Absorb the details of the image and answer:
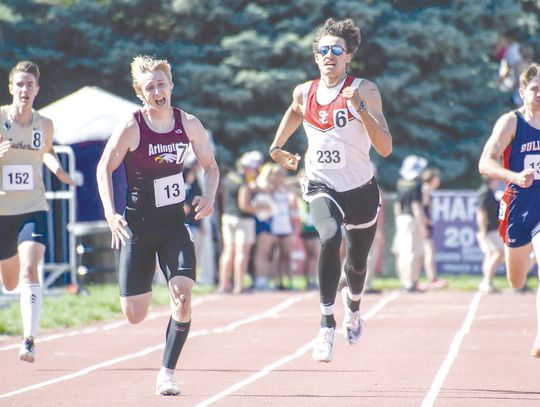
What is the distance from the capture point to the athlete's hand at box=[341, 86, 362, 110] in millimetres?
9477

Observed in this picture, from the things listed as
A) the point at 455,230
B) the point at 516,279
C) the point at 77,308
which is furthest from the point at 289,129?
the point at 455,230

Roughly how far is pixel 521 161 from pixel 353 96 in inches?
61.1

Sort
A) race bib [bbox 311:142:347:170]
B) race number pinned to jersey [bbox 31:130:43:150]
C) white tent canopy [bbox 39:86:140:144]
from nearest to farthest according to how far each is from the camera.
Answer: race bib [bbox 311:142:347:170] < race number pinned to jersey [bbox 31:130:43:150] < white tent canopy [bbox 39:86:140:144]

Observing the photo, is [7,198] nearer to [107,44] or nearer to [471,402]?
[471,402]

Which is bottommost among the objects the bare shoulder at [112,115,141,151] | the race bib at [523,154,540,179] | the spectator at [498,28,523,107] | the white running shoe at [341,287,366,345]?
the white running shoe at [341,287,366,345]

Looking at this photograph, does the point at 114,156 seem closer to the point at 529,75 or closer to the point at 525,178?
the point at 525,178

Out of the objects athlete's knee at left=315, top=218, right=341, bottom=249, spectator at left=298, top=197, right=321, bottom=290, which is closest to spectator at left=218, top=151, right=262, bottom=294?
spectator at left=298, top=197, right=321, bottom=290

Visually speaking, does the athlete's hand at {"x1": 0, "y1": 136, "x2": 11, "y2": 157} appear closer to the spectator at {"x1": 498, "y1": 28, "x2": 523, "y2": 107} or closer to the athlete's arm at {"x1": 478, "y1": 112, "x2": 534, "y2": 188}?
the athlete's arm at {"x1": 478, "y1": 112, "x2": 534, "y2": 188}

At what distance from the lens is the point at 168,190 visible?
372 inches

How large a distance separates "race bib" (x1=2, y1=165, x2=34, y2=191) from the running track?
4.98 feet

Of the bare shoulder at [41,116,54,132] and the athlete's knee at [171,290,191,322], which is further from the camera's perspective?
the bare shoulder at [41,116,54,132]

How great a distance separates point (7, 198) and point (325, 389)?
10.6 feet

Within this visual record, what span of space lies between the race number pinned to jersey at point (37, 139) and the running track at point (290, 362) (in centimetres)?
186

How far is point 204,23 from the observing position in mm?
30656
